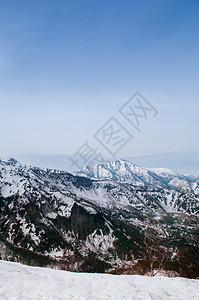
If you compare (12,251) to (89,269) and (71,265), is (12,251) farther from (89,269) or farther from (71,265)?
(89,269)

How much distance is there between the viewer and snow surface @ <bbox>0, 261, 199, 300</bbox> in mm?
14195

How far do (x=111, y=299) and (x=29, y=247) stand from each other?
215739 millimetres

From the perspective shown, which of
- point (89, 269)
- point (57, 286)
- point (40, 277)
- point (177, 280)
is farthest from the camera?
point (89, 269)

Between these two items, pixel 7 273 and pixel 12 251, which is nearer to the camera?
pixel 7 273

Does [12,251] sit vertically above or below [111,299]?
below

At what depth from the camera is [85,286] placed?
16062mm

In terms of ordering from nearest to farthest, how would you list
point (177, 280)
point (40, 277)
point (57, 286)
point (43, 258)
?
point (57, 286), point (40, 277), point (177, 280), point (43, 258)

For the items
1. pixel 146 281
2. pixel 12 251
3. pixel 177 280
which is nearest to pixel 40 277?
pixel 146 281

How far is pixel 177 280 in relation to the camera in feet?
61.8

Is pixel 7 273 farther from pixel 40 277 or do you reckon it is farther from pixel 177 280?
pixel 177 280

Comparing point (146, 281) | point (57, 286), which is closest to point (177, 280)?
point (146, 281)

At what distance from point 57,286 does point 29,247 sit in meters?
213

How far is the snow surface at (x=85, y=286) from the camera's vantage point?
14195 millimetres

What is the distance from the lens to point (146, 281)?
18.0m
